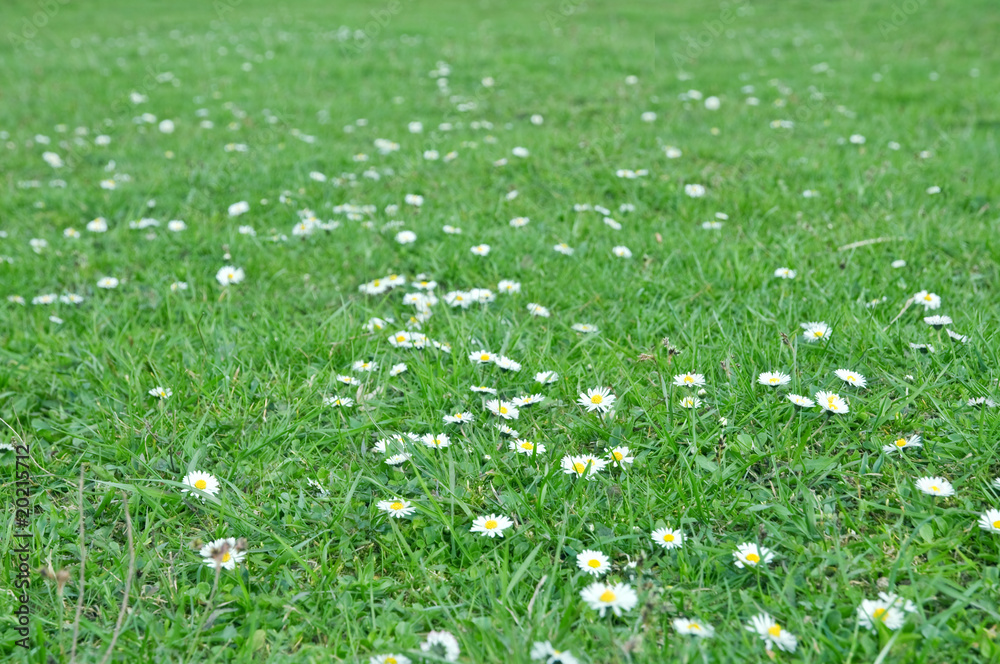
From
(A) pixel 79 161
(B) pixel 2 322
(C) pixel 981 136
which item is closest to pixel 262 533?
(B) pixel 2 322

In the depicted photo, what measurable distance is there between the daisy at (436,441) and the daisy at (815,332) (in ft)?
4.42

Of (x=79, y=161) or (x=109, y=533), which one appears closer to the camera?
(x=109, y=533)

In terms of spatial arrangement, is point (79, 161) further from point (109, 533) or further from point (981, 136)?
point (981, 136)

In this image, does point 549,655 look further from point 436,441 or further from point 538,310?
point 538,310

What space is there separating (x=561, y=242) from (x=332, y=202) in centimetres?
156

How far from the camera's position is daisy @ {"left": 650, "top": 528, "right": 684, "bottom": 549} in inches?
72.8

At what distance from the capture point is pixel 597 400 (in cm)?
237

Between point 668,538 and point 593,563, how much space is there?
215 mm

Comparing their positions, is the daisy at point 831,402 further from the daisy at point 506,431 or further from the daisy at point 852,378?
the daisy at point 506,431

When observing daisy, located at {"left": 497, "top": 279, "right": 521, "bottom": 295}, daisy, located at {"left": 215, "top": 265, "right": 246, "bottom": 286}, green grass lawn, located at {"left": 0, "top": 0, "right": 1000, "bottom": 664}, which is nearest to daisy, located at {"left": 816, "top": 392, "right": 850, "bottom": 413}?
green grass lawn, located at {"left": 0, "top": 0, "right": 1000, "bottom": 664}

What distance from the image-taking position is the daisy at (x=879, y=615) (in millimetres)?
1568

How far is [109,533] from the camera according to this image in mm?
1991
